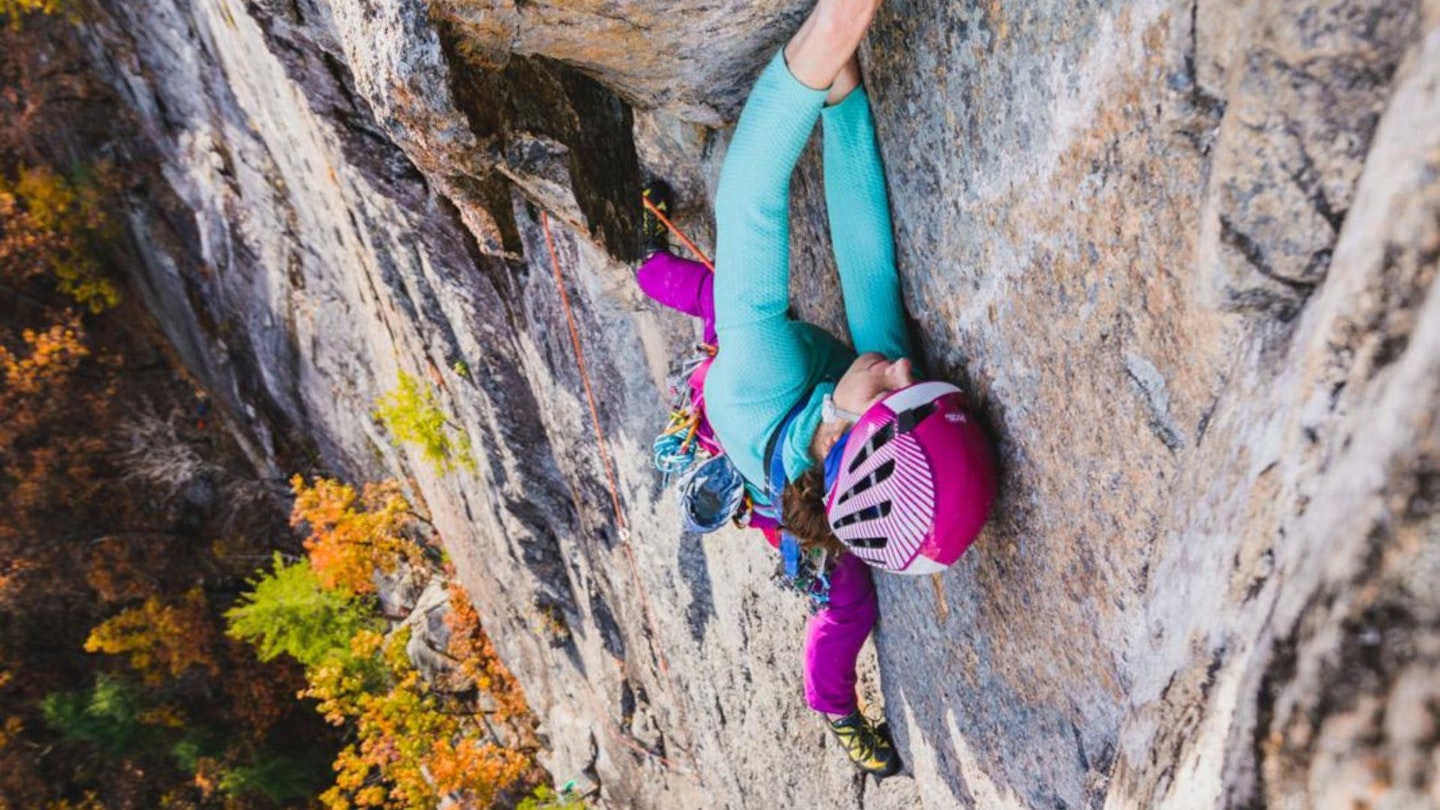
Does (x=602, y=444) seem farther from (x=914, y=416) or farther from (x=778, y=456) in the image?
(x=914, y=416)

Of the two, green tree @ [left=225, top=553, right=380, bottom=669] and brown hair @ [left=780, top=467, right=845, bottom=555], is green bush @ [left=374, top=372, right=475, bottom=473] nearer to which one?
green tree @ [left=225, top=553, right=380, bottom=669]

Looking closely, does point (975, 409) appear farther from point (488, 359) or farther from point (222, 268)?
point (222, 268)

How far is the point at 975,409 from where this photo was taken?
8.43ft

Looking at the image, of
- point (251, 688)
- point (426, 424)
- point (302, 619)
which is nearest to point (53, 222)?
point (302, 619)

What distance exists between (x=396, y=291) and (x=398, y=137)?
4092mm

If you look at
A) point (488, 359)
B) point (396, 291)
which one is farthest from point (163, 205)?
point (488, 359)

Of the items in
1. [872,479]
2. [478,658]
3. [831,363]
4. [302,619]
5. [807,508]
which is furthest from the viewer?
[302,619]

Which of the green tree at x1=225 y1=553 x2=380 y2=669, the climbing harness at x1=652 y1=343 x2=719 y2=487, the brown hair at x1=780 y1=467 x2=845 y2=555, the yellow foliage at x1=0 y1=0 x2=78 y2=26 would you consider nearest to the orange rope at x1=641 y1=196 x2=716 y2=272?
the climbing harness at x1=652 y1=343 x2=719 y2=487

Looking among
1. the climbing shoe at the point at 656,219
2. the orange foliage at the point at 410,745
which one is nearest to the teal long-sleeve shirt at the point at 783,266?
the climbing shoe at the point at 656,219

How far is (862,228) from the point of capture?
279 centimetres

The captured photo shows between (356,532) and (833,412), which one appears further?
(356,532)

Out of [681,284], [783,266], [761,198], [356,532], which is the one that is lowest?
[356,532]

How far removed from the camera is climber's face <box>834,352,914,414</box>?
2648 millimetres

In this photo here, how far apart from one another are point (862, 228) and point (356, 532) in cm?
1058
